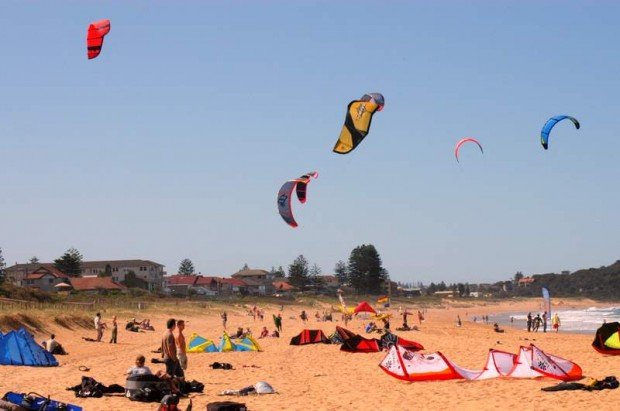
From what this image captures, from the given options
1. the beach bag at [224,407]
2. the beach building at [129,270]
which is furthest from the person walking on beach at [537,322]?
the beach building at [129,270]

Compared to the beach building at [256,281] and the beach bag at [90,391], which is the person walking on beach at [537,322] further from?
the beach building at [256,281]

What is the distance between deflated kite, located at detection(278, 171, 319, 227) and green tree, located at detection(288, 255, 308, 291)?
3487 inches

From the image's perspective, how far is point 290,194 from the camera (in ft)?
64.1

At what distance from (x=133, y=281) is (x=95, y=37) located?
7625cm

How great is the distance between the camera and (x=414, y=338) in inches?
1005

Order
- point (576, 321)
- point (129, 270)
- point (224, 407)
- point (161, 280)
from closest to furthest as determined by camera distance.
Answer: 1. point (224, 407)
2. point (576, 321)
3. point (129, 270)
4. point (161, 280)

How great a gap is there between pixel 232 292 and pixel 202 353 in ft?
279

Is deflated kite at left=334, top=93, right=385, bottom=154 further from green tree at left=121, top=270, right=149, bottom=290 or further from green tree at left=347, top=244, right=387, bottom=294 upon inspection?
green tree at left=347, top=244, right=387, bottom=294

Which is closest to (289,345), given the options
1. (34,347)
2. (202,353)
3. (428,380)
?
(202,353)

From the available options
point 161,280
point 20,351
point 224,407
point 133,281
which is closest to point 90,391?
point 224,407

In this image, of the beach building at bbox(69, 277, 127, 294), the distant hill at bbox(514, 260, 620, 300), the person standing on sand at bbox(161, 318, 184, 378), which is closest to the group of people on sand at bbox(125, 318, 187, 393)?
the person standing on sand at bbox(161, 318, 184, 378)

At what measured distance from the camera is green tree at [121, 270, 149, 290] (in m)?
87.9

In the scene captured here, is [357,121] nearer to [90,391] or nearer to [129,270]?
[90,391]

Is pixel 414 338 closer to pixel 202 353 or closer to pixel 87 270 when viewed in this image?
pixel 202 353
